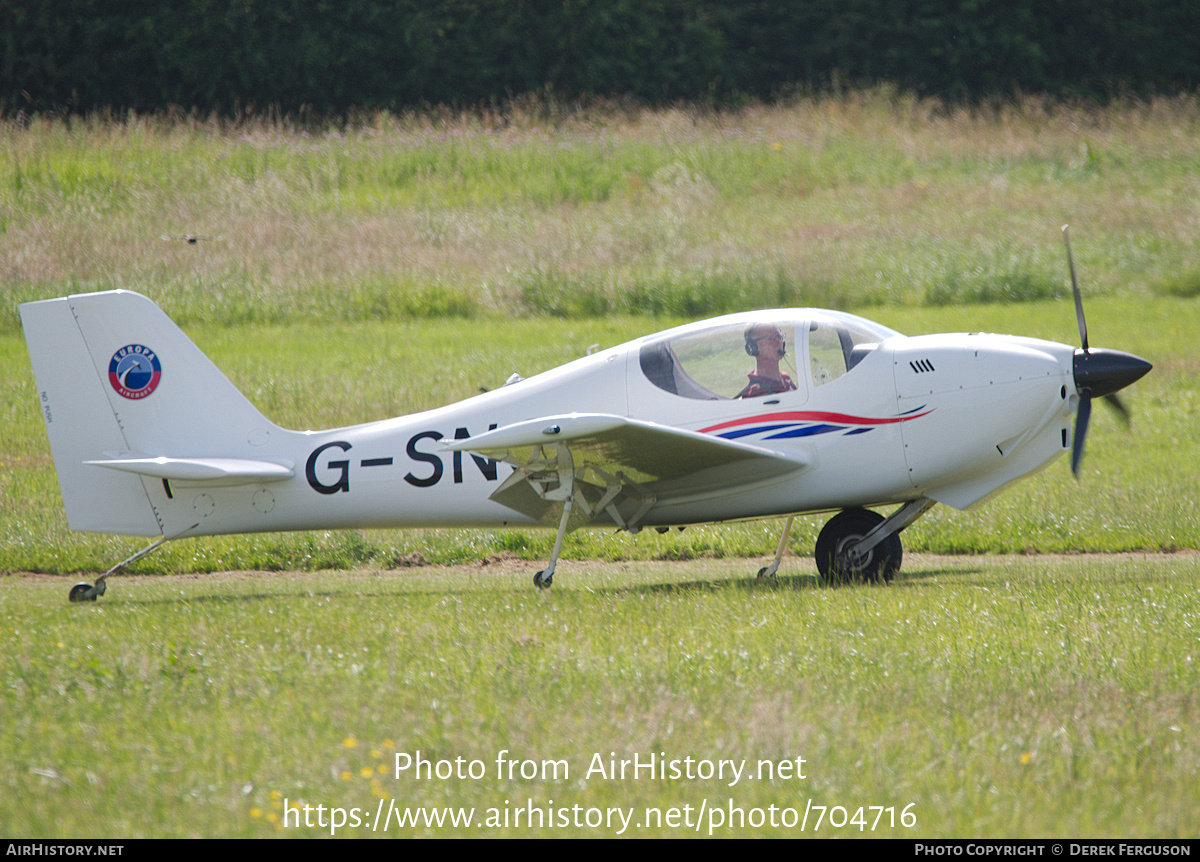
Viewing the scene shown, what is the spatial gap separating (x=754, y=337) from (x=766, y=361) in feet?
0.70

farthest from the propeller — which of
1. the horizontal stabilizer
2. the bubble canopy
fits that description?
the horizontal stabilizer

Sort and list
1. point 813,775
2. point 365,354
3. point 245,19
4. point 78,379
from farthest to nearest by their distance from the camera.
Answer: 1. point 245,19
2. point 365,354
3. point 78,379
4. point 813,775

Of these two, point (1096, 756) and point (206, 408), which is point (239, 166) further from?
point (1096, 756)

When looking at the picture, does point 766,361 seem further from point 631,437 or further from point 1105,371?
point 1105,371

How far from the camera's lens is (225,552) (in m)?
11.8

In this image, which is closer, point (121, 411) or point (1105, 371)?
point (1105, 371)

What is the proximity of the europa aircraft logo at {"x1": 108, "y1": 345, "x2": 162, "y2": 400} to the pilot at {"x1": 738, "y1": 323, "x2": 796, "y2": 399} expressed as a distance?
487 cm

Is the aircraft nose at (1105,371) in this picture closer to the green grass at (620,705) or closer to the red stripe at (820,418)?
the red stripe at (820,418)

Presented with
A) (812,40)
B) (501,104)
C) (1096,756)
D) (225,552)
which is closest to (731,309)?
(225,552)

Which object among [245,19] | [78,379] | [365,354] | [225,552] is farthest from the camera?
[245,19]

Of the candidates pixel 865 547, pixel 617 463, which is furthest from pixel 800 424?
pixel 617 463

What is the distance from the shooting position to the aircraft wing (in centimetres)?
828

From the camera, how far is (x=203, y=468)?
927 cm

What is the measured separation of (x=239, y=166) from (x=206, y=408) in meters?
17.4
